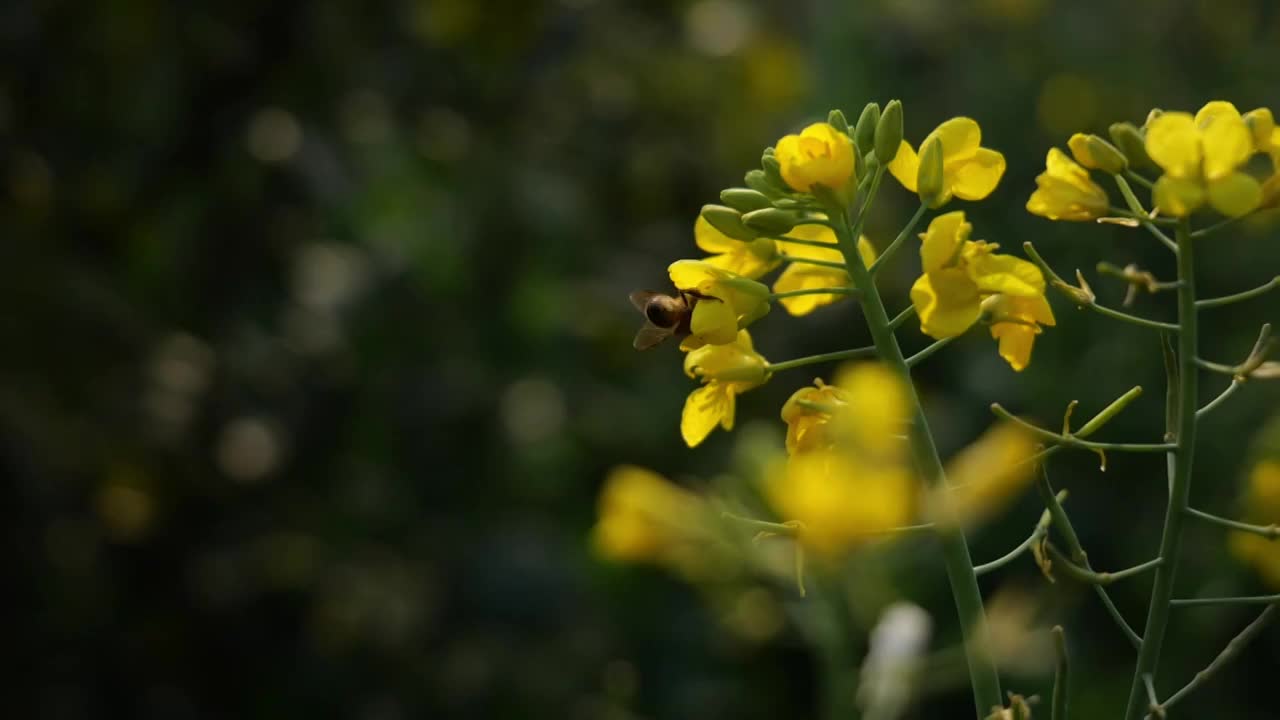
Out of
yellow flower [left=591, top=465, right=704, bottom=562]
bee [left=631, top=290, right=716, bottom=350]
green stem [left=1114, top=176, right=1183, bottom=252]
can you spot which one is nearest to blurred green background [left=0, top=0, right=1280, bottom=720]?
yellow flower [left=591, top=465, right=704, bottom=562]

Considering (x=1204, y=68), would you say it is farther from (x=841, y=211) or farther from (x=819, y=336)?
(x=841, y=211)

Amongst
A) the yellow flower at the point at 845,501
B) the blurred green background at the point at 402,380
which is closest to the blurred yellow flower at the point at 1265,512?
the blurred green background at the point at 402,380

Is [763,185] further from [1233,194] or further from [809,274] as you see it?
[1233,194]

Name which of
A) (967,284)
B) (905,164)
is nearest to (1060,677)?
(967,284)

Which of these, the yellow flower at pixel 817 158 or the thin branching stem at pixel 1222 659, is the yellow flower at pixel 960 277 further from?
the thin branching stem at pixel 1222 659

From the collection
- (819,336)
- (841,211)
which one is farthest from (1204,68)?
(841,211)
